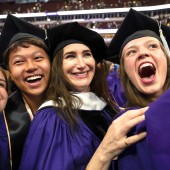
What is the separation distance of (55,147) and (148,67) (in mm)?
788

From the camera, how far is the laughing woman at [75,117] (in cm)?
155

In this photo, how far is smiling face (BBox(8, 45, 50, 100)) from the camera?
2.20 m

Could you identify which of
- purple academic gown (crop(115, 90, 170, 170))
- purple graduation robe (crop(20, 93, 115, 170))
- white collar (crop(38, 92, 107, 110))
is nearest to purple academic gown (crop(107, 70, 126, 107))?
white collar (crop(38, 92, 107, 110))

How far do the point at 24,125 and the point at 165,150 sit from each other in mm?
1164

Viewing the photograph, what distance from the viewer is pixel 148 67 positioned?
1.82 m

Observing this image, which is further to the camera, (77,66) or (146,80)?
(77,66)

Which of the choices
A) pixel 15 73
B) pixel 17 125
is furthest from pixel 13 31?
pixel 17 125

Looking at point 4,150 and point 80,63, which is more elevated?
point 80,63

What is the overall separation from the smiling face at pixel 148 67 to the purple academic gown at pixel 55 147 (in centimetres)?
51

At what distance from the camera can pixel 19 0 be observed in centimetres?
2317

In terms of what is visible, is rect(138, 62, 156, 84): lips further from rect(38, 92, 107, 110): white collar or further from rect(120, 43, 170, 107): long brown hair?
rect(38, 92, 107, 110): white collar

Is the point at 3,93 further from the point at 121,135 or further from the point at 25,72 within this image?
the point at 121,135

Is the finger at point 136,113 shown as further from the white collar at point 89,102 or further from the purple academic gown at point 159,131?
the white collar at point 89,102

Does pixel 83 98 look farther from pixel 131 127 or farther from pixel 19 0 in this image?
pixel 19 0
